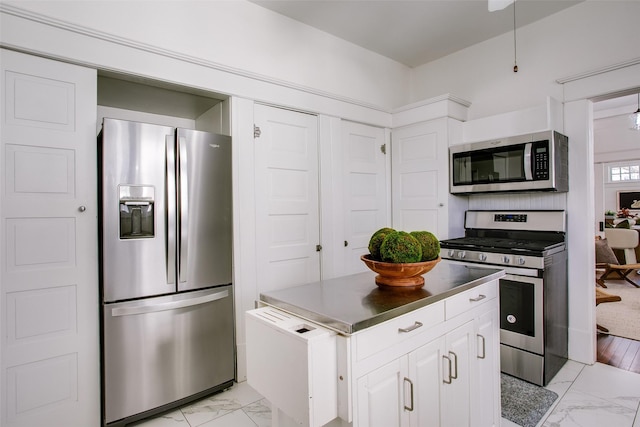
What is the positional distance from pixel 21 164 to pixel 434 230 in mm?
3171

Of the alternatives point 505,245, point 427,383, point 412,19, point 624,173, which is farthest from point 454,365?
point 624,173

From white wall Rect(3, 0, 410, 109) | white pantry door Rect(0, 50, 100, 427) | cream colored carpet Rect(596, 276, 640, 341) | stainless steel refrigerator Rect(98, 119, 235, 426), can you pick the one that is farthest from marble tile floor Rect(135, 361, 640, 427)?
white wall Rect(3, 0, 410, 109)

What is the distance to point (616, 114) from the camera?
636 cm

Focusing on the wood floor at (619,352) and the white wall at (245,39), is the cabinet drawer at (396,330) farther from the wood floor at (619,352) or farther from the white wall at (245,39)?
the wood floor at (619,352)

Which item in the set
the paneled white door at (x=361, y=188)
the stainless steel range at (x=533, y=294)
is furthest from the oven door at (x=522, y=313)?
the paneled white door at (x=361, y=188)

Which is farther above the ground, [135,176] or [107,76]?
[107,76]

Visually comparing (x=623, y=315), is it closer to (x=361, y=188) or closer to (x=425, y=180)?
(x=425, y=180)

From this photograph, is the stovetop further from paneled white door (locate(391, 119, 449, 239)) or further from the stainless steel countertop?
the stainless steel countertop

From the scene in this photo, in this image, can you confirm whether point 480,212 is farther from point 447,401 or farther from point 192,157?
point 192,157

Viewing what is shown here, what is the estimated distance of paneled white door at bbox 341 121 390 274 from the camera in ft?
10.9

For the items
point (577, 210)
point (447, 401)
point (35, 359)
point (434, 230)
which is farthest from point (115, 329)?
point (577, 210)

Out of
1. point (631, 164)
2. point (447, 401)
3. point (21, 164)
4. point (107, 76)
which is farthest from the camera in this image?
point (631, 164)

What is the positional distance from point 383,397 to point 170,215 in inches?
64.6

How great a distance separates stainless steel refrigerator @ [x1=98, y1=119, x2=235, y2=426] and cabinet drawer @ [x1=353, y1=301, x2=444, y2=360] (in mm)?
1479
